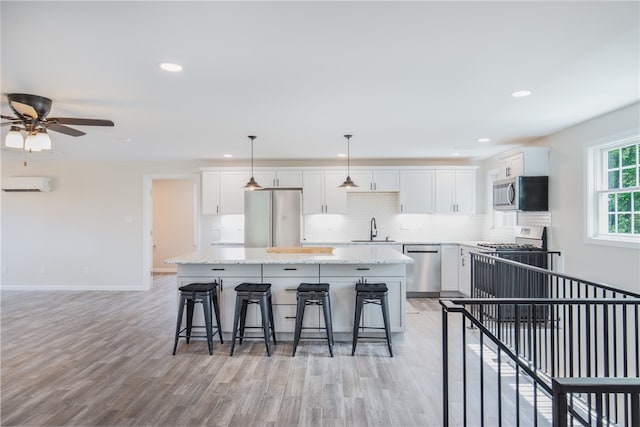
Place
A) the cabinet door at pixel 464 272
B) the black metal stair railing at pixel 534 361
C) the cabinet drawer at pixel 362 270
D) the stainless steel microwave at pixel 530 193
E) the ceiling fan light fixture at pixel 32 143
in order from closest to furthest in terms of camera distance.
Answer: the black metal stair railing at pixel 534 361
the ceiling fan light fixture at pixel 32 143
the cabinet drawer at pixel 362 270
the stainless steel microwave at pixel 530 193
the cabinet door at pixel 464 272

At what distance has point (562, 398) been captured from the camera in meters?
1.00

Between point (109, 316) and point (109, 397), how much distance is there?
257 centimetres

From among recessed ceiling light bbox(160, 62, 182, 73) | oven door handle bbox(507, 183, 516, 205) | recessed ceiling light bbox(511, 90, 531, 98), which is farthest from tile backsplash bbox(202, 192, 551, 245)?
recessed ceiling light bbox(160, 62, 182, 73)

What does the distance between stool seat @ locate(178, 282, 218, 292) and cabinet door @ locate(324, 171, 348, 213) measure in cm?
316

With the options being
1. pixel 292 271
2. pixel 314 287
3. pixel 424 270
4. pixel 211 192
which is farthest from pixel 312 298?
pixel 211 192

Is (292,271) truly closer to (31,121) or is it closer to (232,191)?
(31,121)

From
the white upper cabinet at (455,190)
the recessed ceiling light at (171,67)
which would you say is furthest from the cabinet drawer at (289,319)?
the white upper cabinet at (455,190)

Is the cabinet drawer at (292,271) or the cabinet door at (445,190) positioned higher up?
the cabinet door at (445,190)

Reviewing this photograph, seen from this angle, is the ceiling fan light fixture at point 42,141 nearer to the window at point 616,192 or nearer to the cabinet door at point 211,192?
the cabinet door at point 211,192

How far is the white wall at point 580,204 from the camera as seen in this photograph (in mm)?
3479

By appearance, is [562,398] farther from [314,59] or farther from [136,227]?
[136,227]

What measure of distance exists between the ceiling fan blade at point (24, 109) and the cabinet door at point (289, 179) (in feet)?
12.6

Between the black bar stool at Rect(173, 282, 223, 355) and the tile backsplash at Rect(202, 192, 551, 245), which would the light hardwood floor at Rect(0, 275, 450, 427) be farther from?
the tile backsplash at Rect(202, 192, 551, 245)

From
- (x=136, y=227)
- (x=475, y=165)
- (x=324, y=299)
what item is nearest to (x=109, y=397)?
(x=324, y=299)
